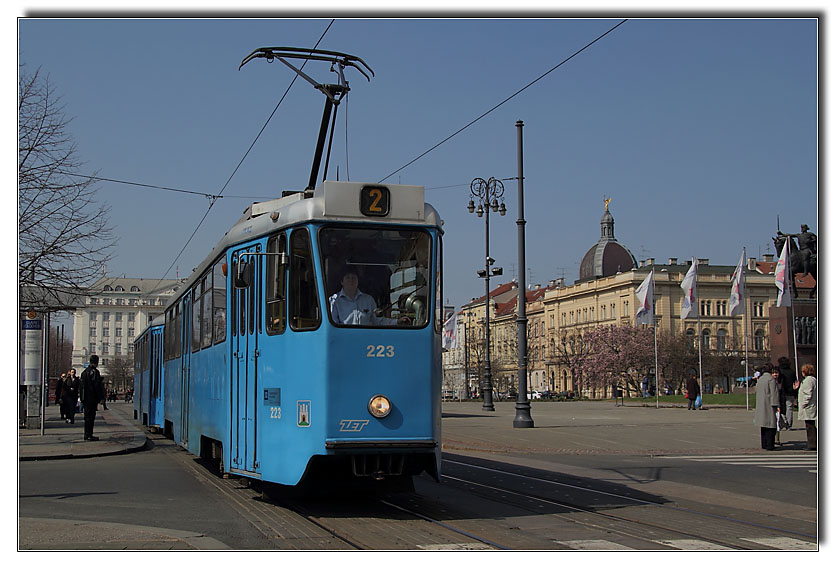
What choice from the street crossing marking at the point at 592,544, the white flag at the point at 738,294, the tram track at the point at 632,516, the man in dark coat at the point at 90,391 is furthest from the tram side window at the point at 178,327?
the white flag at the point at 738,294

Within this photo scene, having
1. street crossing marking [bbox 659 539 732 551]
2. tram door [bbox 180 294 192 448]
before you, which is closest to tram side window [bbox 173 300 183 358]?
tram door [bbox 180 294 192 448]

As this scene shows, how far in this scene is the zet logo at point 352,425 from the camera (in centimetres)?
948

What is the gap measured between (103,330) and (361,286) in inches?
3440

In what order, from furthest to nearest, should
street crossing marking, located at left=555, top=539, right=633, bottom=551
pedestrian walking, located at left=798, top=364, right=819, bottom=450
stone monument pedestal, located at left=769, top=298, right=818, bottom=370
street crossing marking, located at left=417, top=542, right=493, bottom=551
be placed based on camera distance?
stone monument pedestal, located at left=769, top=298, right=818, bottom=370 < pedestrian walking, located at left=798, top=364, right=819, bottom=450 < street crossing marking, located at left=555, top=539, right=633, bottom=551 < street crossing marking, located at left=417, top=542, right=493, bottom=551

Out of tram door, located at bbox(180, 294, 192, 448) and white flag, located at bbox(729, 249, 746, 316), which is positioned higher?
white flag, located at bbox(729, 249, 746, 316)

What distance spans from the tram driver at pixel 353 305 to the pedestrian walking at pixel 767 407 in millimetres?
13456

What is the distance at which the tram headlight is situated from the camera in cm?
959

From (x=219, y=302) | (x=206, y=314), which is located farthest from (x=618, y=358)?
(x=219, y=302)

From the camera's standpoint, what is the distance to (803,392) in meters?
20.5

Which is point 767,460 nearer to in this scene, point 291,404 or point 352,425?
point 352,425

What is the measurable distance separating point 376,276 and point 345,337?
0.71 metres

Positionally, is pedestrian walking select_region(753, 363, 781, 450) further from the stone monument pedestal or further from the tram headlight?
the tram headlight

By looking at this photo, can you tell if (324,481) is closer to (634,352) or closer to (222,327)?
(222,327)

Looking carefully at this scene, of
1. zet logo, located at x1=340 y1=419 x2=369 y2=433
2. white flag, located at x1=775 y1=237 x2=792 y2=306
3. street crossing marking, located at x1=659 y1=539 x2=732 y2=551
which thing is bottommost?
street crossing marking, located at x1=659 y1=539 x2=732 y2=551
